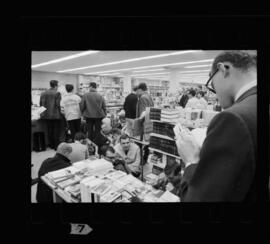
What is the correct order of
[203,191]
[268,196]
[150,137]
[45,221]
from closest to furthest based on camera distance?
[203,191] → [268,196] → [45,221] → [150,137]

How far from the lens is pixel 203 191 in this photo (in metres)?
1.14

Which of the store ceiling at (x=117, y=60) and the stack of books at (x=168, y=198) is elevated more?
the store ceiling at (x=117, y=60)

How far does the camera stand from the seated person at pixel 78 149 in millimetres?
2241

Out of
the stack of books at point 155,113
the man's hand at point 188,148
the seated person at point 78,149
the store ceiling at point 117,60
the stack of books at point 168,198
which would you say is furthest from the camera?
the stack of books at point 155,113

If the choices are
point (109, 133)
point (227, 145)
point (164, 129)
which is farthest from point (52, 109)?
point (227, 145)

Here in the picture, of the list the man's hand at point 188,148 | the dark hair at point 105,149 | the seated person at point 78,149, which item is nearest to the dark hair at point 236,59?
the man's hand at point 188,148

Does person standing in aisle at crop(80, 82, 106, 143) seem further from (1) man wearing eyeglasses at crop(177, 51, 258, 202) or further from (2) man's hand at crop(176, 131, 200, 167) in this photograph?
(1) man wearing eyeglasses at crop(177, 51, 258, 202)

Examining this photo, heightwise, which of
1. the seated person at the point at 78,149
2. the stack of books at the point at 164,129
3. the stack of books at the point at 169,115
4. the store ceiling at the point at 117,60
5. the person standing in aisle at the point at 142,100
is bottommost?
the seated person at the point at 78,149

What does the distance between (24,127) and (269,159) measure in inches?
79.5

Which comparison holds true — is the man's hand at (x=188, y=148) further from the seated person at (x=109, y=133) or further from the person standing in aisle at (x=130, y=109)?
the seated person at (x=109, y=133)

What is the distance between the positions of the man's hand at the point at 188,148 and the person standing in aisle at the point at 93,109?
1.29 meters

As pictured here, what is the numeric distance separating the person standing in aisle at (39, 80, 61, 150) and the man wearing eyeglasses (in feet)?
5.78
